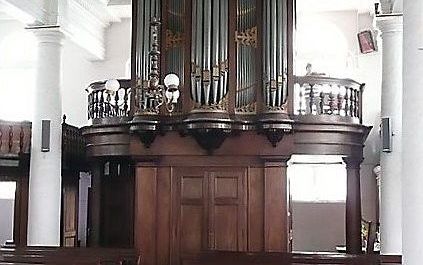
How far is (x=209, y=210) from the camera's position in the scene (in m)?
12.3

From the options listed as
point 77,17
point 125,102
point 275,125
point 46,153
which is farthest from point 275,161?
point 77,17

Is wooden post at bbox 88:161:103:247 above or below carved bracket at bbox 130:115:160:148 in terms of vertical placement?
below

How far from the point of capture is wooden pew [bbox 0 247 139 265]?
9898mm

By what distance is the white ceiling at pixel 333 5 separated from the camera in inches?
701

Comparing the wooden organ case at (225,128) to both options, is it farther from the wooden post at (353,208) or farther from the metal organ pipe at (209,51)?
the wooden post at (353,208)

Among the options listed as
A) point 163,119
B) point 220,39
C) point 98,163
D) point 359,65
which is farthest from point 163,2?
point 359,65

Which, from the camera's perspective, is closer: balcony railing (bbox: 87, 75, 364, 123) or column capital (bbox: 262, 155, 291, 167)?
column capital (bbox: 262, 155, 291, 167)

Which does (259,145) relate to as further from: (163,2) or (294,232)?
(294,232)

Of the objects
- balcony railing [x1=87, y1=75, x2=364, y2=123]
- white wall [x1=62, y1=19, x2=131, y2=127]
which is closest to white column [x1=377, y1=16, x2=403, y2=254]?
balcony railing [x1=87, y1=75, x2=364, y2=123]

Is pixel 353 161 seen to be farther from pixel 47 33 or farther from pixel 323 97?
pixel 47 33

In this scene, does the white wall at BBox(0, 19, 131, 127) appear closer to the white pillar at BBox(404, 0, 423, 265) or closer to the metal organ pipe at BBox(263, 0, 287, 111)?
the metal organ pipe at BBox(263, 0, 287, 111)

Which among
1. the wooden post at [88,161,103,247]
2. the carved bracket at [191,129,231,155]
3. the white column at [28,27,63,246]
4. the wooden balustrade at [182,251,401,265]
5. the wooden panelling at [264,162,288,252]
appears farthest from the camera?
the wooden post at [88,161,103,247]

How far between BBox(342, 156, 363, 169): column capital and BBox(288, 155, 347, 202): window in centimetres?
443

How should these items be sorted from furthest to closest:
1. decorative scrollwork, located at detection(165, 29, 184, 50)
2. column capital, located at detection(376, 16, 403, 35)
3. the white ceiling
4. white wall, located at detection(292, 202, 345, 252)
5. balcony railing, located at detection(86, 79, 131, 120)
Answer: white wall, located at detection(292, 202, 345, 252), the white ceiling, balcony railing, located at detection(86, 79, 131, 120), column capital, located at detection(376, 16, 403, 35), decorative scrollwork, located at detection(165, 29, 184, 50)
